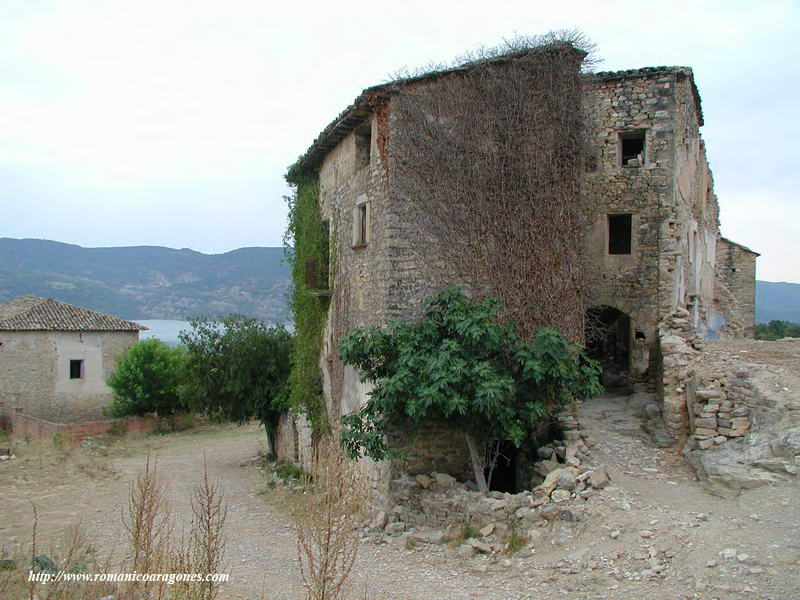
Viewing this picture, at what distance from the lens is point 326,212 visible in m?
16.1

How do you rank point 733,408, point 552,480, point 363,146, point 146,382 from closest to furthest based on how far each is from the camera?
point 552,480 < point 733,408 < point 363,146 < point 146,382

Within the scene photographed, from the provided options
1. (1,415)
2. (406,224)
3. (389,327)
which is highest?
(406,224)

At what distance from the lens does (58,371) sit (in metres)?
30.3

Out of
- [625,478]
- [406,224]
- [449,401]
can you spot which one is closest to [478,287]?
[406,224]

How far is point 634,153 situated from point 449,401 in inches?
360

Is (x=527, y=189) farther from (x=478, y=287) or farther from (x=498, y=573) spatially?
(x=498, y=573)

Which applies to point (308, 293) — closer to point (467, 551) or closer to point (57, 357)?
point (467, 551)

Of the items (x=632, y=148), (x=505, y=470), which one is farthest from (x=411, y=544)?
(x=632, y=148)

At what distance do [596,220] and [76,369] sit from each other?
25688 mm

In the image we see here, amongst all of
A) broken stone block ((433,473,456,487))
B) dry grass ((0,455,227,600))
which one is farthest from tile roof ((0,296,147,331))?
broken stone block ((433,473,456,487))

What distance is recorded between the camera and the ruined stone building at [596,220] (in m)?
A: 12.1

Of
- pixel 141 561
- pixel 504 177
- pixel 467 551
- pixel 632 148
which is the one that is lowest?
pixel 467 551

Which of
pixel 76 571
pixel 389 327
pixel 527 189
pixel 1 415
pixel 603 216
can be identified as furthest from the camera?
pixel 1 415

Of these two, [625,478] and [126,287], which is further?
[126,287]
